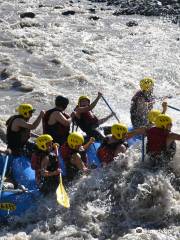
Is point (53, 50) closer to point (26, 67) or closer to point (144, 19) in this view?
point (26, 67)

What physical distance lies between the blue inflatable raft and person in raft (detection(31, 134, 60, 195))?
0.62 ft

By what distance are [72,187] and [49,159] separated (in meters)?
0.67

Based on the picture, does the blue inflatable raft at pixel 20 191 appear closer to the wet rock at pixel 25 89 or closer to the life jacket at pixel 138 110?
the life jacket at pixel 138 110

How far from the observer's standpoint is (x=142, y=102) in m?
10.6

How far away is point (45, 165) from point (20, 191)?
0.63 meters

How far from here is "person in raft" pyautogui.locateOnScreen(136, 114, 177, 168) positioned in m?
7.96

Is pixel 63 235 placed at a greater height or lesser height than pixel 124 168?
lesser

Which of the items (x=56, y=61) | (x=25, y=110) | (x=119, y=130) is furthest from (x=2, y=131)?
(x=56, y=61)

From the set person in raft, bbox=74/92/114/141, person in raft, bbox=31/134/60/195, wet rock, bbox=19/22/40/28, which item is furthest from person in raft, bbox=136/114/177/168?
wet rock, bbox=19/22/40/28

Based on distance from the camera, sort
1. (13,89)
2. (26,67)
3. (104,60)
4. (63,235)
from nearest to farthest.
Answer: (63,235) < (13,89) < (26,67) < (104,60)

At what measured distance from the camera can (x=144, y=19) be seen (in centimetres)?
2859

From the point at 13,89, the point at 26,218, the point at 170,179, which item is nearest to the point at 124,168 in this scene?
the point at 170,179

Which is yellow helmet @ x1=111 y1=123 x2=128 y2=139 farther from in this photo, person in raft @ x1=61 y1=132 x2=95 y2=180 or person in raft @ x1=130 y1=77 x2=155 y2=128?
person in raft @ x1=130 y1=77 x2=155 y2=128

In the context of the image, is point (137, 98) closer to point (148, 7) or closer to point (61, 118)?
point (61, 118)
